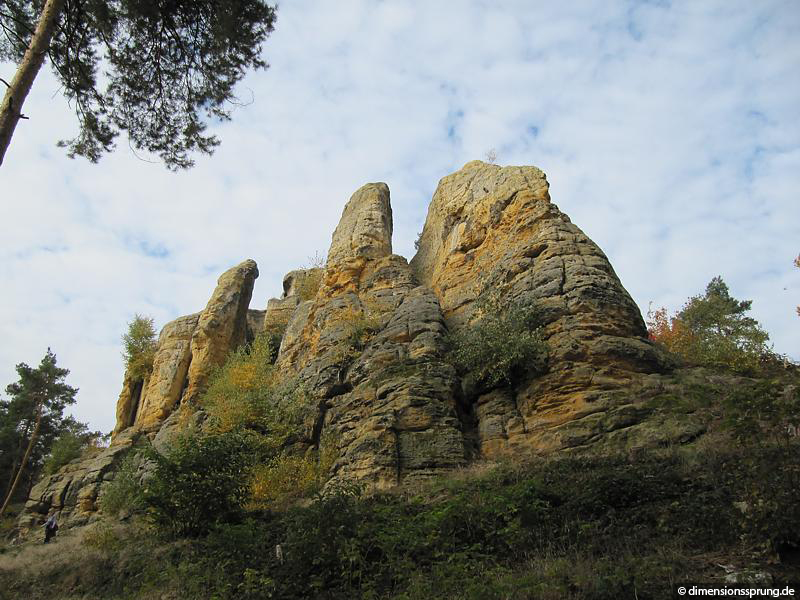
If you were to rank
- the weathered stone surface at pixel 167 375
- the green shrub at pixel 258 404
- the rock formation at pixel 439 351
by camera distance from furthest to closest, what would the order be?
the weathered stone surface at pixel 167 375 → the green shrub at pixel 258 404 → the rock formation at pixel 439 351

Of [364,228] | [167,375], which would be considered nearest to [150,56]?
[364,228]

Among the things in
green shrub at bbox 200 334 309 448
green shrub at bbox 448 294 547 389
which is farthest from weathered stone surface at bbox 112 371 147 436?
green shrub at bbox 448 294 547 389

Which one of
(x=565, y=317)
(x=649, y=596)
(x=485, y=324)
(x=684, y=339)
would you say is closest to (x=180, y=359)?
(x=485, y=324)

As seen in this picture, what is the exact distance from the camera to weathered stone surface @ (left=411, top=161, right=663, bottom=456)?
14891mm

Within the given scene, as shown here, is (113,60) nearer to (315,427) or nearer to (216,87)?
(216,87)

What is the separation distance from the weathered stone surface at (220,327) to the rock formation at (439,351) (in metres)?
0.09

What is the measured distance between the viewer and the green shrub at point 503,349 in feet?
52.0

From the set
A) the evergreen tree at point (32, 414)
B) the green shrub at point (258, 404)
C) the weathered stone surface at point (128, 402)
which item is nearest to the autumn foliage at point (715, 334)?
the green shrub at point (258, 404)

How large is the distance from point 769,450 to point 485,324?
10.4 m

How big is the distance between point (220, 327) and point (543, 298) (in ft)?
73.3

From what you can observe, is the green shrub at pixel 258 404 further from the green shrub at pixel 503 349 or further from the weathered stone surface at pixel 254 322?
the weathered stone surface at pixel 254 322

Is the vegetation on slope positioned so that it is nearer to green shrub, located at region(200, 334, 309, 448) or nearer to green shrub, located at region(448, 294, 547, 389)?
green shrub, located at region(448, 294, 547, 389)

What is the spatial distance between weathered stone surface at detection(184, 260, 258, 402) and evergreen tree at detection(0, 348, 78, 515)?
10538 millimetres

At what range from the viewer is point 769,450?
7.53 metres
